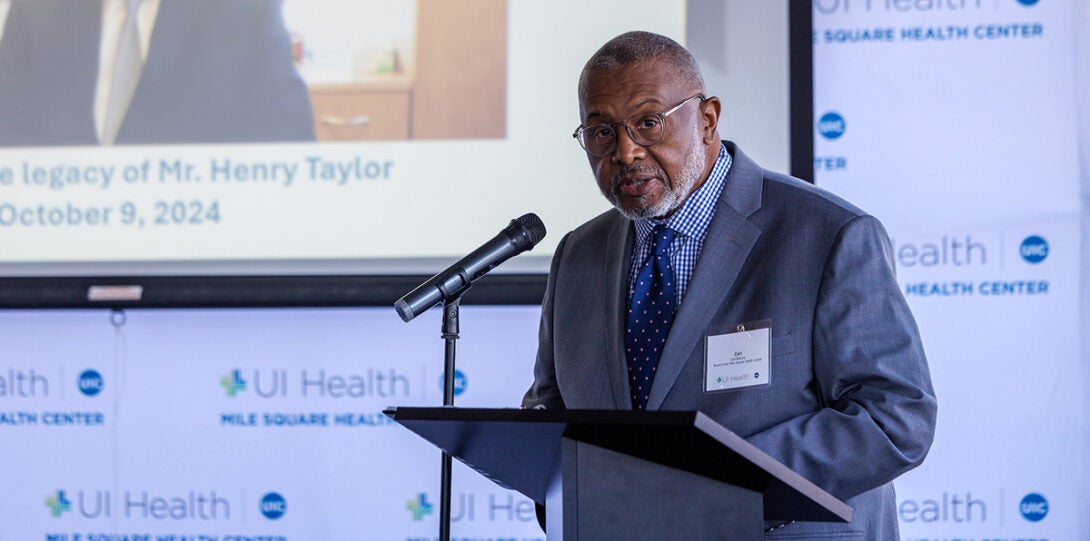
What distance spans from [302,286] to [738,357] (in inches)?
74.0

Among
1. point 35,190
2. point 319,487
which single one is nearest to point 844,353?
point 319,487

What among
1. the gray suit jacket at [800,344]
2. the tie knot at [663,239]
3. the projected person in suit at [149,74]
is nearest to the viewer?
the gray suit jacket at [800,344]

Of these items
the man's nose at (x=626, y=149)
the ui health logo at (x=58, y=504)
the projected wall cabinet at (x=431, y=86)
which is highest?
the projected wall cabinet at (x=431, y=86)

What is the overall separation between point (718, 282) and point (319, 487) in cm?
205

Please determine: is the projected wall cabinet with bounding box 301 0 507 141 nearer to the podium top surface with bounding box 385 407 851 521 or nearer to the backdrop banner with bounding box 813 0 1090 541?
the backdrop banner with bounding box 813 0 1090 541

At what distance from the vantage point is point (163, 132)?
12.2 ft

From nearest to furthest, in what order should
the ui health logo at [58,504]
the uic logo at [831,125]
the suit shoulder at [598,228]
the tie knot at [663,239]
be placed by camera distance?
the tie knot at [663,239] < the suit shoulder at [598,228] < the uic logo at [831,125] < the ui health logo at [58,504]

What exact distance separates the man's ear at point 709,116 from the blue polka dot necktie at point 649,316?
21 centimetres

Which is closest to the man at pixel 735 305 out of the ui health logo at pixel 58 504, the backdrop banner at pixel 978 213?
the backdrop banner at pixel 978 213

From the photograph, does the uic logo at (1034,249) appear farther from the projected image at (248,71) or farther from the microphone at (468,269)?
the microphone at (468,269)

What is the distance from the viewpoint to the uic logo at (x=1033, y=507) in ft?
11.4

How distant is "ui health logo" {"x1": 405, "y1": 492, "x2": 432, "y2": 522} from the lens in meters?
3.76

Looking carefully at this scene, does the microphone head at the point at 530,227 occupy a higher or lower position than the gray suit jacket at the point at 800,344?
higher

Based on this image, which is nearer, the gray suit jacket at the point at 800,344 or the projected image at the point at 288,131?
the gray suit jacket at the point at 800,344
